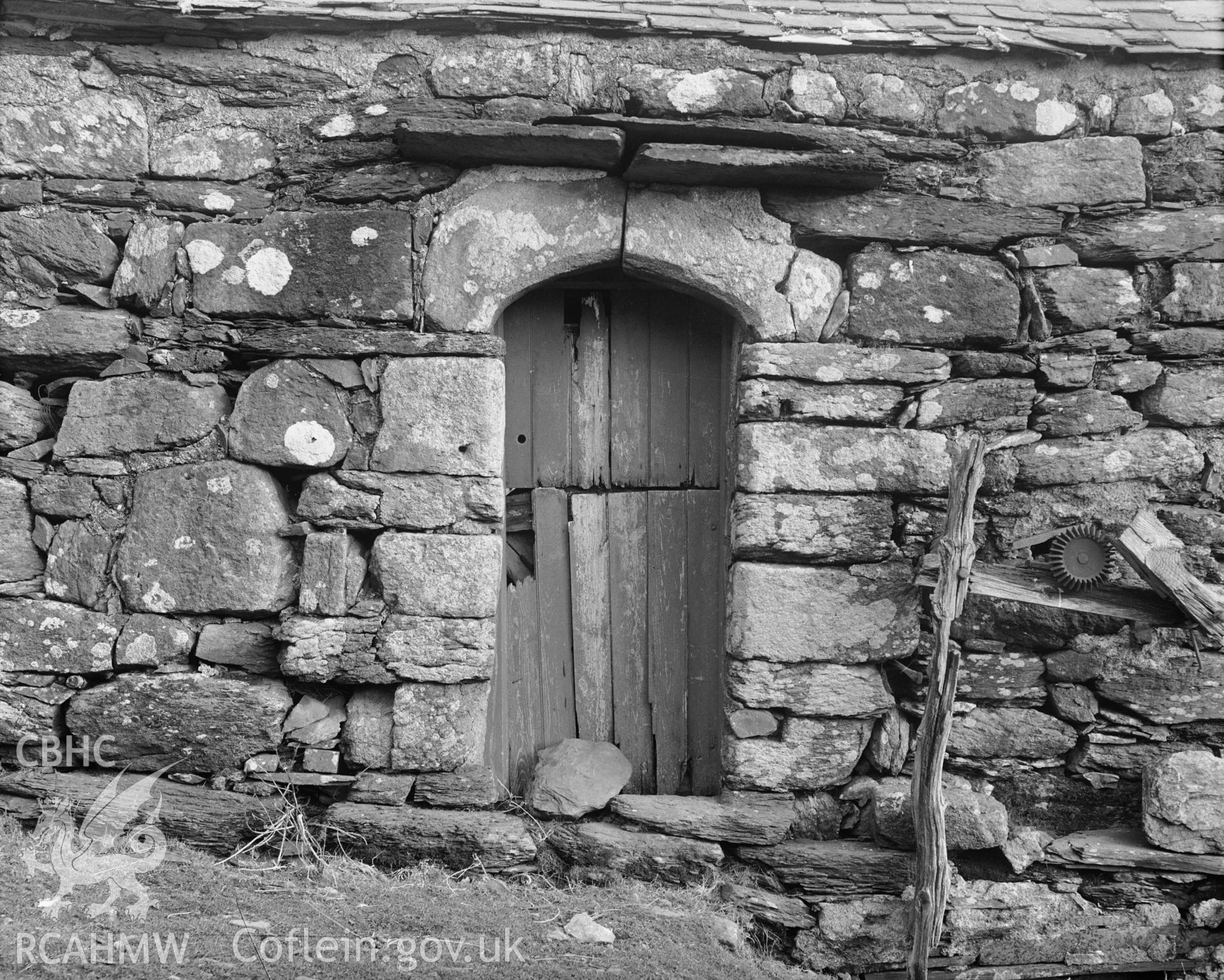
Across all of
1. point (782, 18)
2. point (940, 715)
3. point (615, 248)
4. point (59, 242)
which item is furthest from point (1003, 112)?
point (59, 242)

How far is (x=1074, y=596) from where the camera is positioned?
127 inches

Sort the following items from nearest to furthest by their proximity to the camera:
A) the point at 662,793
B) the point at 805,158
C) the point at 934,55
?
the point at 805,158
the point at 934,55
the point at 662,793

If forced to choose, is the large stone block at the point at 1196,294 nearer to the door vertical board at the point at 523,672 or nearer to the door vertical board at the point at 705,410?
the door vertical board at the point at 705,410

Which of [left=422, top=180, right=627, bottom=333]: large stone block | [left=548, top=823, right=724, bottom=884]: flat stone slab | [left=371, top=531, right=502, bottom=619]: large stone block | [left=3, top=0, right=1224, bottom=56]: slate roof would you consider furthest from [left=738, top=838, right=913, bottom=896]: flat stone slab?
[left=3, top=0, right=1224, bottom=56]: slate roof

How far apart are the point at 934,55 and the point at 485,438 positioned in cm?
220

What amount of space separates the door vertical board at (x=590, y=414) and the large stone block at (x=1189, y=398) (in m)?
2.02

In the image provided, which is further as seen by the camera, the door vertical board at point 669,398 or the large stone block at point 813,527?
the door vertical board at point 669,398

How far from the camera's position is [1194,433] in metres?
3.44

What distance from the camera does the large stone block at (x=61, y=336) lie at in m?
3.29

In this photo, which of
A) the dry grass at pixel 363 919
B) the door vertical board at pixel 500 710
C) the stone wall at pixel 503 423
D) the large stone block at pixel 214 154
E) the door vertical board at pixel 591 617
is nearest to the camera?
the dry grass at pixel 363 919

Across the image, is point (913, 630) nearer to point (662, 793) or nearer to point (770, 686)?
point (770, 686)

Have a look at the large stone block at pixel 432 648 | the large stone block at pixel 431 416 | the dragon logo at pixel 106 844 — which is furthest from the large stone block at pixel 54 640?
the large stone block at pixel 431 416

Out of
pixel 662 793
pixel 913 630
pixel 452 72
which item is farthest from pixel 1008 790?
pixel 452 72

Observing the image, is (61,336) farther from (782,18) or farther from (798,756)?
(798,756)
